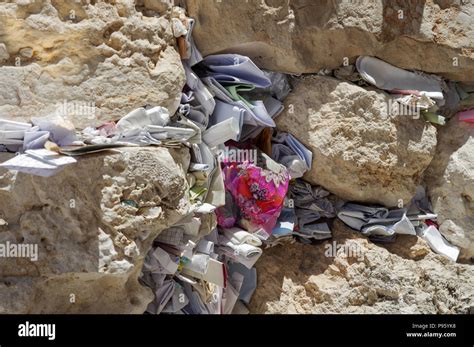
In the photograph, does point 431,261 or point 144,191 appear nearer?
point 144,191

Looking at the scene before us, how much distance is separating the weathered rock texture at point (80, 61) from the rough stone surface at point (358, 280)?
3.56ft

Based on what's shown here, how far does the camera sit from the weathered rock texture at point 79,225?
300 centimetres

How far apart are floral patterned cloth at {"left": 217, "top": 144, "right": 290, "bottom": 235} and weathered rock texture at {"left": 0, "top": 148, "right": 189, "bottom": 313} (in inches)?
23.8

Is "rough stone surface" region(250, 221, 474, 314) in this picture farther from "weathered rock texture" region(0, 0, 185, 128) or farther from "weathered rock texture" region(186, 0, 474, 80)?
"weathered rock texture" region(0, 0, 185, 128)

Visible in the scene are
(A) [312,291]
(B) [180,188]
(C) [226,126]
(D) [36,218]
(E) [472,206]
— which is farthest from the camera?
(E) [472,206]

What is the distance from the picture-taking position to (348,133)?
3.86 metres

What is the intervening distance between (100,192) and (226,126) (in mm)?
745

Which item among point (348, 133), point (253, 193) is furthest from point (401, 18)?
point (253, 193)

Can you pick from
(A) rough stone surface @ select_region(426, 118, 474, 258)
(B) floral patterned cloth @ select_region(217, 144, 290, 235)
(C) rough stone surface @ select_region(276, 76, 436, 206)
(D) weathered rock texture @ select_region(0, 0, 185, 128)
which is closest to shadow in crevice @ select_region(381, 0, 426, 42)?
(C) rough stone surface @ select_region(276, 76, 436, 206)

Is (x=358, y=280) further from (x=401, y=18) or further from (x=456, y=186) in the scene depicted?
(x=401, y=18)

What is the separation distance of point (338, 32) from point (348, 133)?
503 millimetres

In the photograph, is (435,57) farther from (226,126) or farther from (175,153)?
(175,153)

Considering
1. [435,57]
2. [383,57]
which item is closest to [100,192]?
[383,57]

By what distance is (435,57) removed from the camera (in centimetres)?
402
